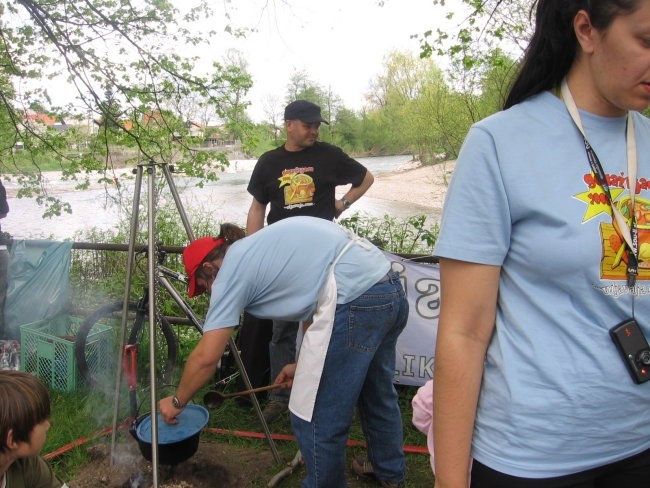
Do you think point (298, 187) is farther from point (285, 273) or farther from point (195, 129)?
point (195, 129)

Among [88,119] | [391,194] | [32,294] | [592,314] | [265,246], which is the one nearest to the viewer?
[592,314]

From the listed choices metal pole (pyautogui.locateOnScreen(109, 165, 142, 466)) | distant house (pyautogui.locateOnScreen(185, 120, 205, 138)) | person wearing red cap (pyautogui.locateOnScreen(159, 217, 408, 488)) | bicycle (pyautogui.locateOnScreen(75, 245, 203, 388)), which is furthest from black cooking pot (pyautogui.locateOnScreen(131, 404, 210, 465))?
distant house (pyautogui.locateOnScreen(185, 120, 205, 138))

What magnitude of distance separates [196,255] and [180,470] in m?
1.55

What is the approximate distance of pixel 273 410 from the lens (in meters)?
3.77

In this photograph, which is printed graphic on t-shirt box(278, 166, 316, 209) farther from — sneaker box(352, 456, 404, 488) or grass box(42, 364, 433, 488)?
sneaker box(352, 456, 404, 488)

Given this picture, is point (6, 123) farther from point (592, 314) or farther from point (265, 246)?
point (592, 314)

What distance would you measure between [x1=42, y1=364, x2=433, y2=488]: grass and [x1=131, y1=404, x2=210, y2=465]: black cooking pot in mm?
533

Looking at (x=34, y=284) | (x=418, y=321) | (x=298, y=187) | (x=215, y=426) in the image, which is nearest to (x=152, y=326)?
(x=215, y=426)

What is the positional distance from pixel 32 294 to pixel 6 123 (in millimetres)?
2911

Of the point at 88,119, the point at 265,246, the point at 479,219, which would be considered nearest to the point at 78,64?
the point at 88,119

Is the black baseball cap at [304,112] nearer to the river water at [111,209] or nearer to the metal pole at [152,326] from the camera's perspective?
the metal pole at [152,326]

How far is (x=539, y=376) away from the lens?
1012 millimetres

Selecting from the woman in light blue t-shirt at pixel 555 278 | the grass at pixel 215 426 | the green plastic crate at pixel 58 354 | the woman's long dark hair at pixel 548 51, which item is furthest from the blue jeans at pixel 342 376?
the green plastic crate at pixel 58 354

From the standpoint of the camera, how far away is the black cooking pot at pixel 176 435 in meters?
2.74
